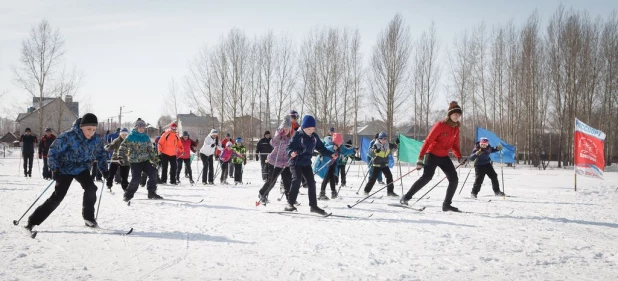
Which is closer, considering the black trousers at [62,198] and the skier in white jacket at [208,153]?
the black trousers at [62,198]

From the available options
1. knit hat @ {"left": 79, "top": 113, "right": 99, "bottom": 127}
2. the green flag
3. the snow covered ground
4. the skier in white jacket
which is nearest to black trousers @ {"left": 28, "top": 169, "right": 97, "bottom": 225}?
the snow covered ground

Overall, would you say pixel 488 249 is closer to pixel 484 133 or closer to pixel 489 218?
pixel 489 218

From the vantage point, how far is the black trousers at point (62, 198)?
5184mm

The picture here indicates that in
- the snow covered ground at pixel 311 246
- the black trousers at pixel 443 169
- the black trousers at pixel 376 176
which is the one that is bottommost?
the snow covered ground at pixel 311 246

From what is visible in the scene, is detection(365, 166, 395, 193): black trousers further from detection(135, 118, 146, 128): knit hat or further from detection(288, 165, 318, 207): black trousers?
detection(135, 118, 146, 128): knit hat

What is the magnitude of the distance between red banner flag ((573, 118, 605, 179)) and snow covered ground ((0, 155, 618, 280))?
5.05 meters

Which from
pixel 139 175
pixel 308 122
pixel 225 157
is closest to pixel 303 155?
pixel 308 122

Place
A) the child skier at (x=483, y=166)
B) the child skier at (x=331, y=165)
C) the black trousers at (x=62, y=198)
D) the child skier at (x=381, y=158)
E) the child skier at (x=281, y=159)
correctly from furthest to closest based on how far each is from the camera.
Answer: the child skier at (x=381, y=158) → the child skier at (x=483, y=166) → the child skier at (x=331, y=165) → the child skier at (x=281, y=159) → the black trousers at (x=62, y=198)

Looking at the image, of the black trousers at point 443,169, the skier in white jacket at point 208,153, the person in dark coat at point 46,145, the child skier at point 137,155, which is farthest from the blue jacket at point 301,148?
the person in dark coat at point 46,145

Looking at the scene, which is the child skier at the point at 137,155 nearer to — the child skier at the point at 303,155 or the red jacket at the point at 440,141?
the child skier at the point at 303,155

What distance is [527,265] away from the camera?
13.0 feet

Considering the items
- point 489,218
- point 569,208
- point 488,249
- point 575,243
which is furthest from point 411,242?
point 569,208

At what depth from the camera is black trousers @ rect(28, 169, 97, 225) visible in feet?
17.0

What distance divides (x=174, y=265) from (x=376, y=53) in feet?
107
